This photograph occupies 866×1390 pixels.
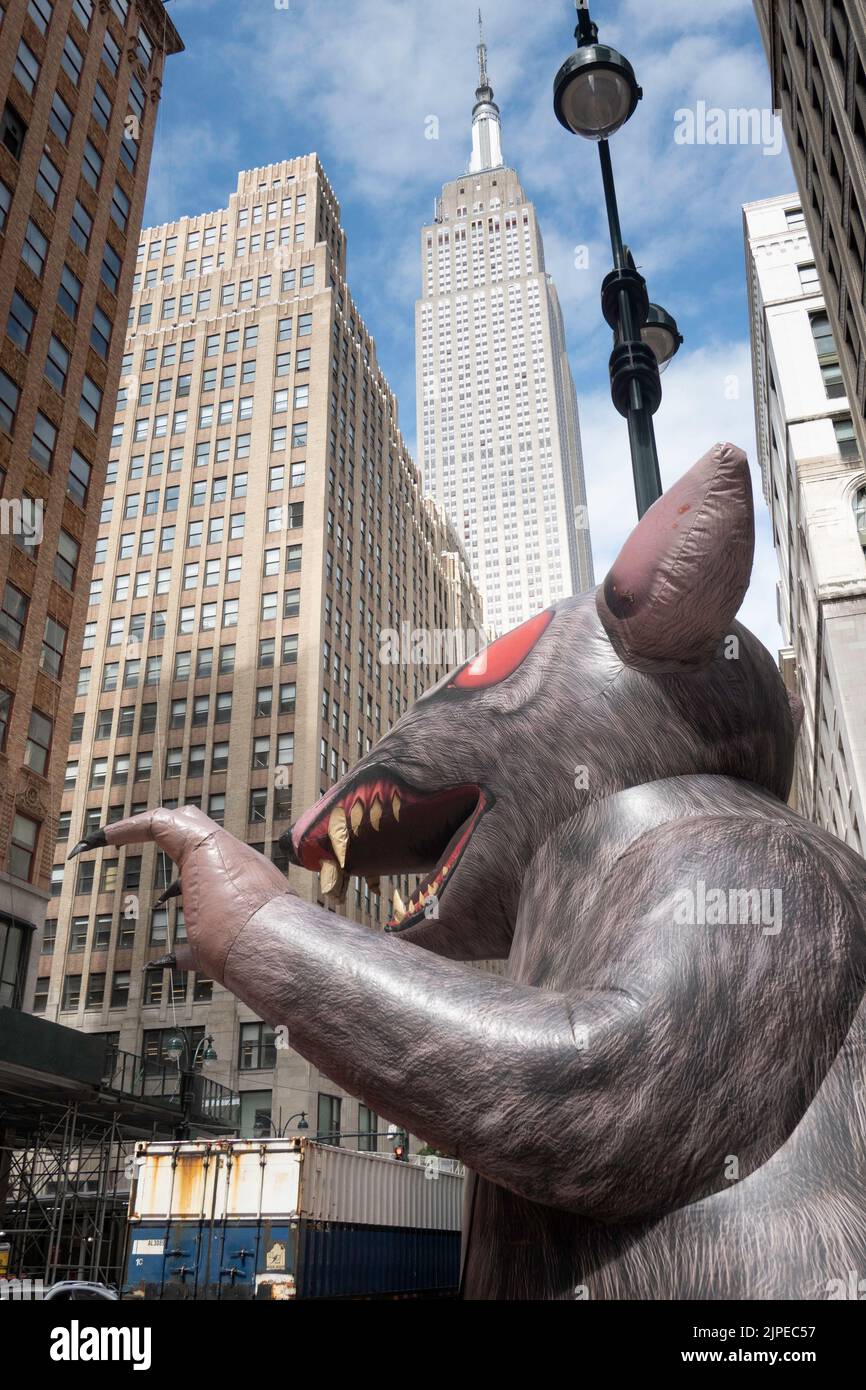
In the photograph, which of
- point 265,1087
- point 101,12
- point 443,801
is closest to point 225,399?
point 101,12

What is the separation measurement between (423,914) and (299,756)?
39.0 m

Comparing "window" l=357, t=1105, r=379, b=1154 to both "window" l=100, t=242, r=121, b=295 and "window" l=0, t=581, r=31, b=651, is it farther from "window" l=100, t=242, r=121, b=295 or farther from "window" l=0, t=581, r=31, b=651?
"window" l=100, t=242, r=121, b=295

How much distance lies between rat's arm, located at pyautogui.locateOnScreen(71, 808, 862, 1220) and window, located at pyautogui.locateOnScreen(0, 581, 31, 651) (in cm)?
2401

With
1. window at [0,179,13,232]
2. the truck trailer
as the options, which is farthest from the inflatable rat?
window at [0,179,13,232]

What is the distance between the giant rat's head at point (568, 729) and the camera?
201cm

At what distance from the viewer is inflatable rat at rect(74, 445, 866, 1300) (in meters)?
1.65

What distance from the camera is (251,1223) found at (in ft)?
43.0

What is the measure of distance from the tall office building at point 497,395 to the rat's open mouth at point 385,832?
122 meters

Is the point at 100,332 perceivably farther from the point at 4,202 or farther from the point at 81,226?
the point at 4,202

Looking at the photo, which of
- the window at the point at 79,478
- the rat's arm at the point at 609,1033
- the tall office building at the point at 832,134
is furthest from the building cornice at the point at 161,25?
the rat's arm at the point at 609,1033

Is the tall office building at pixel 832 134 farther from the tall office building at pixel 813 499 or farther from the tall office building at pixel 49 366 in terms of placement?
the tall office building at pixel 49 366

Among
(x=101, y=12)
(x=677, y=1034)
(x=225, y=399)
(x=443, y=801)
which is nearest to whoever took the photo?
(x=677, y=1034)
